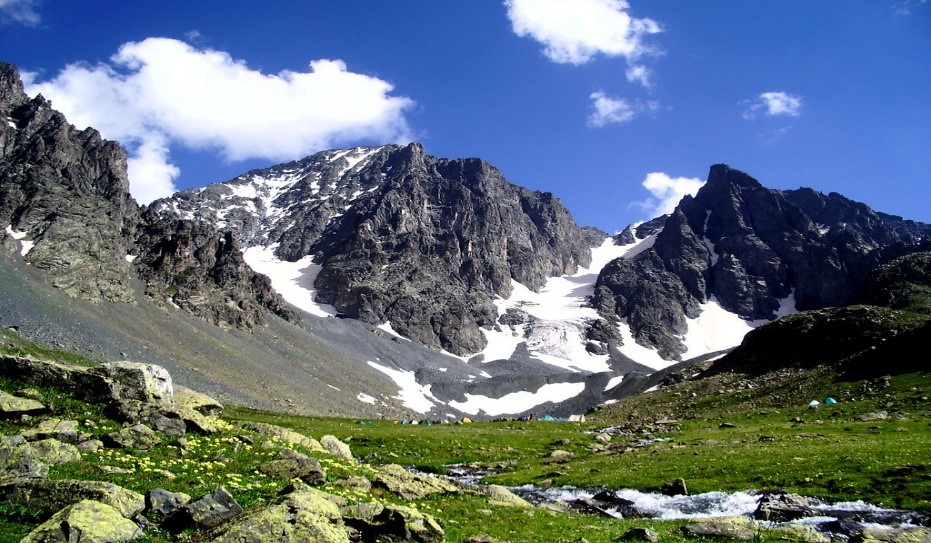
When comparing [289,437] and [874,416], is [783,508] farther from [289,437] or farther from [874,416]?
[874,416]

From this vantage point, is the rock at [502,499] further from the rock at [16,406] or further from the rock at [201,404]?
the rock at [201,404]

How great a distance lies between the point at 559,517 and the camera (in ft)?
82.7

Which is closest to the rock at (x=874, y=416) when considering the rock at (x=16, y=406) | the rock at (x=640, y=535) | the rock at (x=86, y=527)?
the rock at (x=640, y=535)

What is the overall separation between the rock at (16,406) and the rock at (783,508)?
3491 cm

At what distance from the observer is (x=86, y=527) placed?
12.7 meters

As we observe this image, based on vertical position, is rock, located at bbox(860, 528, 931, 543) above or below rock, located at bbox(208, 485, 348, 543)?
below

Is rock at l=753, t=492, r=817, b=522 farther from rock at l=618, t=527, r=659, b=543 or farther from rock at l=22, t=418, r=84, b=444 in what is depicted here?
rock at l=22, t=418, r=84, b=444

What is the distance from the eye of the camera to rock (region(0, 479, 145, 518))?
15336 mm

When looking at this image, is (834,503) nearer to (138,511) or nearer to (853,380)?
(138,511)

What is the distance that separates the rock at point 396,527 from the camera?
53.9ft

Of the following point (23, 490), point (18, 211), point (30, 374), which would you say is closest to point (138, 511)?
point (23, 490)

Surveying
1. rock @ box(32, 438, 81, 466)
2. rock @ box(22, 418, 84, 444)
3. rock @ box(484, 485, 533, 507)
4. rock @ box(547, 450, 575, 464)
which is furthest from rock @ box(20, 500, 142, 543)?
rock @ box(547, 450, 575, 464)

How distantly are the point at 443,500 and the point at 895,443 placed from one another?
33396 mm

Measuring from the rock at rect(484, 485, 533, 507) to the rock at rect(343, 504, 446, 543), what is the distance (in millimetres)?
9727
